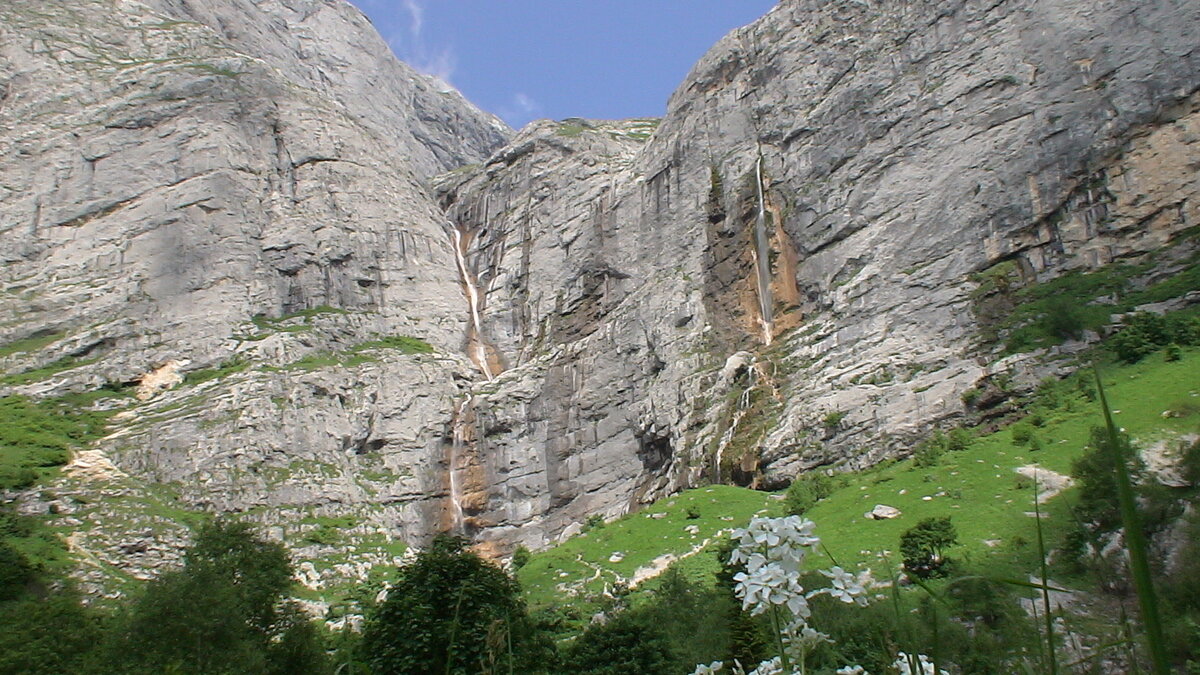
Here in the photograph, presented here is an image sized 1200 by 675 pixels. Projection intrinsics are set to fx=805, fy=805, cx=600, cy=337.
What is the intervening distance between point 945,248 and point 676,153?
78.5 ft

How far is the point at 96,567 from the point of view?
35.2 meters

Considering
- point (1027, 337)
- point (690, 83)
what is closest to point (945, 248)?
point (1027, 337)

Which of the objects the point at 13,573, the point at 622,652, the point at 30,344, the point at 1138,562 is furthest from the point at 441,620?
the point at 30,344

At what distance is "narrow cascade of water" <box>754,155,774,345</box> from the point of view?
48.2 m

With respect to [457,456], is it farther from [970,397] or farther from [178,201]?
[970,397]

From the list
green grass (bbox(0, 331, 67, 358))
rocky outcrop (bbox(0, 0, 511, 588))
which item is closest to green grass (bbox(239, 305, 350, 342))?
rocky outcrop (bbox(0, 0, 511, 588))

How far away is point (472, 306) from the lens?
69125 millimetres

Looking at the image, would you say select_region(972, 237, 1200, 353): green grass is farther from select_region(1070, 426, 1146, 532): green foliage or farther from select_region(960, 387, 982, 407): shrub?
select_region(1070, 426, 1146, 532): green foliage

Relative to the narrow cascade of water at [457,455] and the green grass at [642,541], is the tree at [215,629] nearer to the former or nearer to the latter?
the green grass at [642,541]

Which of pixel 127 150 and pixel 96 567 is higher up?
pixel 127 150

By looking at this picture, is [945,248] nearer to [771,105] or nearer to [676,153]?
[771,105]

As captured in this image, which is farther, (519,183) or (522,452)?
(519,183)

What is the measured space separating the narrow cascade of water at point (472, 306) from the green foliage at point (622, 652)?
44.7m

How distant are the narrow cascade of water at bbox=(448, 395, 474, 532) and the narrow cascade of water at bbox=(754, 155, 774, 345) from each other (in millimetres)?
21596
